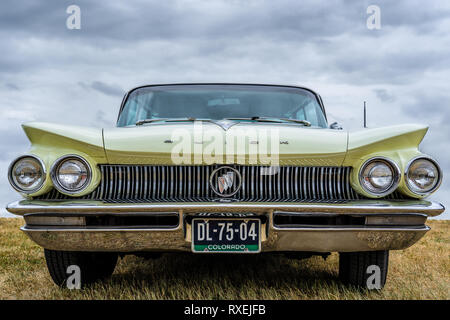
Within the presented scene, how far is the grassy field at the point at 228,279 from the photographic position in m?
3.00

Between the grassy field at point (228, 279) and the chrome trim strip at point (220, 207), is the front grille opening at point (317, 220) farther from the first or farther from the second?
the grassy field at point (228, 279)

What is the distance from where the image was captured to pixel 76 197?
8.72 feet

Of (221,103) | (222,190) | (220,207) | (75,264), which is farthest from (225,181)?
(221,103)

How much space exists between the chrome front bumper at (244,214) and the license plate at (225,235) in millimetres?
52

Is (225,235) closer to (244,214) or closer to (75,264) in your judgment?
(244,214)

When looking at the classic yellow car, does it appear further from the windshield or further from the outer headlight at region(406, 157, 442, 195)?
the windshield

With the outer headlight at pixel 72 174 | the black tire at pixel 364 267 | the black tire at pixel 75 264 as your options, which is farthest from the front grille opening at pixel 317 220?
the black tire at pixel 75 264

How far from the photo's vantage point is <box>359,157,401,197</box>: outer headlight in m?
2.68

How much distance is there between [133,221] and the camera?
8.71ft

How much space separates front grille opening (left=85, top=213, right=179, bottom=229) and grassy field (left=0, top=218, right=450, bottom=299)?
1.90ft

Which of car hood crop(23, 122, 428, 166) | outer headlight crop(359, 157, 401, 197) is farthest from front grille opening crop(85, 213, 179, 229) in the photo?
outer headlight crop(359, 157, 401, 197)

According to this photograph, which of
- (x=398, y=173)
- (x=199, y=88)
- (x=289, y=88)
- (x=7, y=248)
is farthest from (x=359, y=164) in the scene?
(x=7, y=248)
